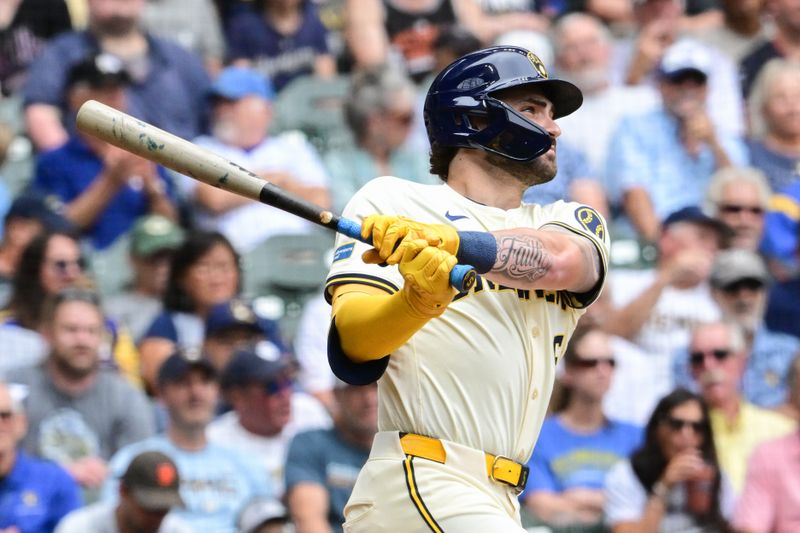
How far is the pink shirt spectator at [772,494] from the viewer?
23.1 ft

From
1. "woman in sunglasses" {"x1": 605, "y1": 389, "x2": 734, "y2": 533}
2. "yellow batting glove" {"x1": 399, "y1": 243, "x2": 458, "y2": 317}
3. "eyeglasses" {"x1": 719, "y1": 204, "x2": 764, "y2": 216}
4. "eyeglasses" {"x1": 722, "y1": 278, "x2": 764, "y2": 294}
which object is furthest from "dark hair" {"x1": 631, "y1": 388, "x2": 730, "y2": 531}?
"yellow batting glove" {"x1": 399, "y1": 243, "x2": 458, "y2": 317}

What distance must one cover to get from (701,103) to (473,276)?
19.9 ft

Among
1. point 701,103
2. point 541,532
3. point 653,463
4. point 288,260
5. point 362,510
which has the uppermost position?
point 701,103

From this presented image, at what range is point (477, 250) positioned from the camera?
149 inches

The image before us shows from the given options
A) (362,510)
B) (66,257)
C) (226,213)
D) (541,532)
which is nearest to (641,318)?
(541,532)

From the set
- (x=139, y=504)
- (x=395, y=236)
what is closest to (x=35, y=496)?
(x=139, y=504)

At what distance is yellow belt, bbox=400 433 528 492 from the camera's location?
12.6ft

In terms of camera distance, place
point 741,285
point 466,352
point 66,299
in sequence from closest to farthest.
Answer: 1. point 466,352
2. point 66,299
3. point 741,285

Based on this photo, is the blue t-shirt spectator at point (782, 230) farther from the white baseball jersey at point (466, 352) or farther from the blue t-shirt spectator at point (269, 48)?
the white baseball jersey at point (466, 352)

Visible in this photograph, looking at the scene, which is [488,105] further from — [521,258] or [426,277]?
[426,277]

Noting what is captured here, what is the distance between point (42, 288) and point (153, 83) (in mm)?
1728

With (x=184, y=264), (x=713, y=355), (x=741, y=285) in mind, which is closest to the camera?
(x=184, y=264)

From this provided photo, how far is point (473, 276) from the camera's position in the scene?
3.56 meters

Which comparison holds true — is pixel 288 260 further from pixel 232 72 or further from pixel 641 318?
pixel 641 318
